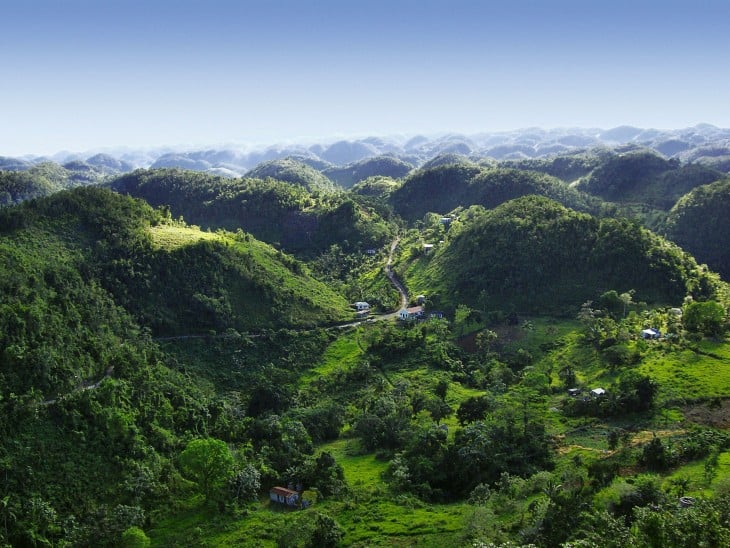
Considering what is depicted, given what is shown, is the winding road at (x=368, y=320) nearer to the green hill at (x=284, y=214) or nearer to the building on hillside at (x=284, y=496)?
the green hill at (x=284, y=214)

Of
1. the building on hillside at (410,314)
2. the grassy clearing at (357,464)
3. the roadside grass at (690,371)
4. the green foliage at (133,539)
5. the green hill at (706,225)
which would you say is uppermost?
the green hill at (706,225)

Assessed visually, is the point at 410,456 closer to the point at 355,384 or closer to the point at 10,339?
the point at 355,384

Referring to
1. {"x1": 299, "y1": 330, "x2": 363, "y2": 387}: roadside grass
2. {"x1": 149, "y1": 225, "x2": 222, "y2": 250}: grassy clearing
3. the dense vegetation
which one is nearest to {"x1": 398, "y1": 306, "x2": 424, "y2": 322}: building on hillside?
the dense vegetation

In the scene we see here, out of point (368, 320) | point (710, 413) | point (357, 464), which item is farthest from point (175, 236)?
point (710, 413)

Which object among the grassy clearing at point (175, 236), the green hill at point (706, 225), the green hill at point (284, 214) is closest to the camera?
the grassy clearing at point (175, 236)

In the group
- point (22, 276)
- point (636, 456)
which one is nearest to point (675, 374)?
point (636, 456)

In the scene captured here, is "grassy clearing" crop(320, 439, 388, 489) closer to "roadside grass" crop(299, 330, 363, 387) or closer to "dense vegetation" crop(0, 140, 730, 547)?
"dense vegetation" crop(0, 140, 730, 547)

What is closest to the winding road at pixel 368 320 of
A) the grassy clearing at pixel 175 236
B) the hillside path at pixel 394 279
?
the hillside path at pixel 394 279
